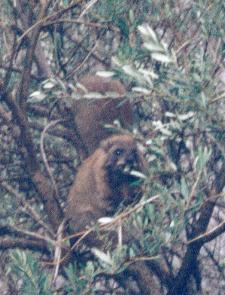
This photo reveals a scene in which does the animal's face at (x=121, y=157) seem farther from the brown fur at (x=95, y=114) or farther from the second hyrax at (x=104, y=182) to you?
the brown fur at (x=95, y=114)

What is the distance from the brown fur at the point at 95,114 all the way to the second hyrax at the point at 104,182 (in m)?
0.11

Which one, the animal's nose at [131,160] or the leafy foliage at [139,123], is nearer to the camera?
the leafy foliage at [139,123]

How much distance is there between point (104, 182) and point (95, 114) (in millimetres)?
551

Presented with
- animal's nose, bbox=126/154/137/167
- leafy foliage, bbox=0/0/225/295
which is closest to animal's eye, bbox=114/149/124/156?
animal's nose, bbox=126/154/137/167

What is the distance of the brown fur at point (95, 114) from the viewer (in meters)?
5.14

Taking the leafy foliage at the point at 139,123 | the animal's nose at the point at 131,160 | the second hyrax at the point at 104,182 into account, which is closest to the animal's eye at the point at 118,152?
the second hyrax at the point at 104,182

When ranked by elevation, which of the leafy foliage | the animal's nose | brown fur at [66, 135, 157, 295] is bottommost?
brown fur at [66, 135, 157, 295]

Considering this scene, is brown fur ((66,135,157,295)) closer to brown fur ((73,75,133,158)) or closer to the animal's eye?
the animal's eye

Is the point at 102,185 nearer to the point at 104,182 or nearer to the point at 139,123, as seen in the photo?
the point at 104,182

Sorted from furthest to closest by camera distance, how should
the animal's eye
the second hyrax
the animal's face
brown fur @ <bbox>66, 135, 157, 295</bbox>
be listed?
the animal's eye < the animal's face < the second hyrax < brown fur @ <bbox>66, 135, 157, 295</bbox>

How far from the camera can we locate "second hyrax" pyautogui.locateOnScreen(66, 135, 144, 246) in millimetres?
4934

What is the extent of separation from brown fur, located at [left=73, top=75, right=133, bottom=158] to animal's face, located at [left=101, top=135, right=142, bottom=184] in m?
0.13

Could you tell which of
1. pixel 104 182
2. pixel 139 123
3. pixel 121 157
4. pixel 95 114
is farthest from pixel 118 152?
pixel 139 123

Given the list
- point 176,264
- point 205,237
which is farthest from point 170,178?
point 176,264
